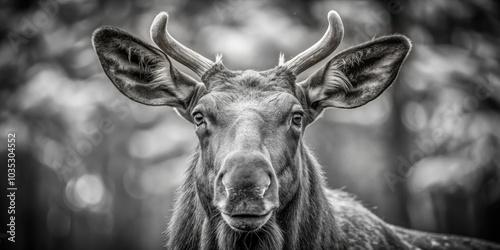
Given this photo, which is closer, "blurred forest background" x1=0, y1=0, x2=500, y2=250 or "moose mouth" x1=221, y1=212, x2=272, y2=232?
"moose mouth" x1=221, y1=212, x2=272, y2=232

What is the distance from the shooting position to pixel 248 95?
15.5 feet

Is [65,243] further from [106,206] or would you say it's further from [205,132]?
[205,132]

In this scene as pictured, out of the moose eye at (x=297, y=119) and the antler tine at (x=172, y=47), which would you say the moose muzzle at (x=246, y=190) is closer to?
the moose eye at (x=297, y=119)

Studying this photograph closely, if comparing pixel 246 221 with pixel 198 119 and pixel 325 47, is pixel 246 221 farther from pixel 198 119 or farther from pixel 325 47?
pixel 325 47

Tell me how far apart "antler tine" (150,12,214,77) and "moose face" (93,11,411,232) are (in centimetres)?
1

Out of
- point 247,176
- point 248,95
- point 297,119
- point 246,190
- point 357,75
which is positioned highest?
point 357,75

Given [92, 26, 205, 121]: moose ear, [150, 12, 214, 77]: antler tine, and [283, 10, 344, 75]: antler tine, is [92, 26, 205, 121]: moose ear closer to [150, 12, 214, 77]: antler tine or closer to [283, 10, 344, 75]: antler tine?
[150, 12, 214, 77]: antler tine

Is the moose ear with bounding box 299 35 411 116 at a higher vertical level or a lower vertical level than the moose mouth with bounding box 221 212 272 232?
higher

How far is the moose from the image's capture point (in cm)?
444

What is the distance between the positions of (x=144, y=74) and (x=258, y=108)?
4.79ft

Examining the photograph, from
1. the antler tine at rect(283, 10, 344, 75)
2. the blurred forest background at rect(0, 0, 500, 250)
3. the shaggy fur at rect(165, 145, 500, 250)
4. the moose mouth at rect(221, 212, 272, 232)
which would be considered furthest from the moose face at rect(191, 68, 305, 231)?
the blurred forest background at rect(0, 0, 500, 250)

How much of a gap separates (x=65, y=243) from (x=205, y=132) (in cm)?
2556

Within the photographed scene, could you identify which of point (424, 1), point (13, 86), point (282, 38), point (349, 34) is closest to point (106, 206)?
point (13, 86)

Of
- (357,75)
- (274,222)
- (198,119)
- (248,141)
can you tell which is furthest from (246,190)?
(357,75)
